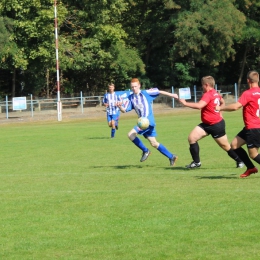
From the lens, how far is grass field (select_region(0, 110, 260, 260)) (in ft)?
24.0

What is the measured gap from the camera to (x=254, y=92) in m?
11.4

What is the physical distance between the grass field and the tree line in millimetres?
31054

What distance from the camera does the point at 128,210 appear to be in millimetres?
9445

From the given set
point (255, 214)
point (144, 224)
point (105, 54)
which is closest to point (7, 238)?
point (144, 224)

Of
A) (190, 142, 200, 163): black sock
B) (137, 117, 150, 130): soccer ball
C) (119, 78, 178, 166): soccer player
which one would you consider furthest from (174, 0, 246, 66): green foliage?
(190, 142, 200, 163): black sock

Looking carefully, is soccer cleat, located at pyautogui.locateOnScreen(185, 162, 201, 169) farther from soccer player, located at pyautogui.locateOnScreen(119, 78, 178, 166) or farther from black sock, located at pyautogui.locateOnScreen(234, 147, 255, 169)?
black sock, located at pyautogui.locateOnScreen(234, 147, 255, 169)

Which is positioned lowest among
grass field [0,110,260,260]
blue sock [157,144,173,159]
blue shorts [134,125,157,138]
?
grass field [0,110,260,260]

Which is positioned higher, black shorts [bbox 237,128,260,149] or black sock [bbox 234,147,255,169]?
black shorts [bbox 237,128,260,149]

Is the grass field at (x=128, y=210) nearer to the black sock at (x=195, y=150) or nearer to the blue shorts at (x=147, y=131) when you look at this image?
the black sock at (x=195, y=150)

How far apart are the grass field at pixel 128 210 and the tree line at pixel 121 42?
31.1 m

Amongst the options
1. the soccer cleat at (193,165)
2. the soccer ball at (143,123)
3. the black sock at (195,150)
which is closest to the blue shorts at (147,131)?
the soccer ball at (143,123)

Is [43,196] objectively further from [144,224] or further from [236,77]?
[236,77]

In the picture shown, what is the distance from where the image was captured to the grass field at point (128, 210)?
730 centimetres

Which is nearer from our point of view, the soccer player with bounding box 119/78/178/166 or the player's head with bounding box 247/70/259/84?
the player's head with bounding box 247/70/259/84
